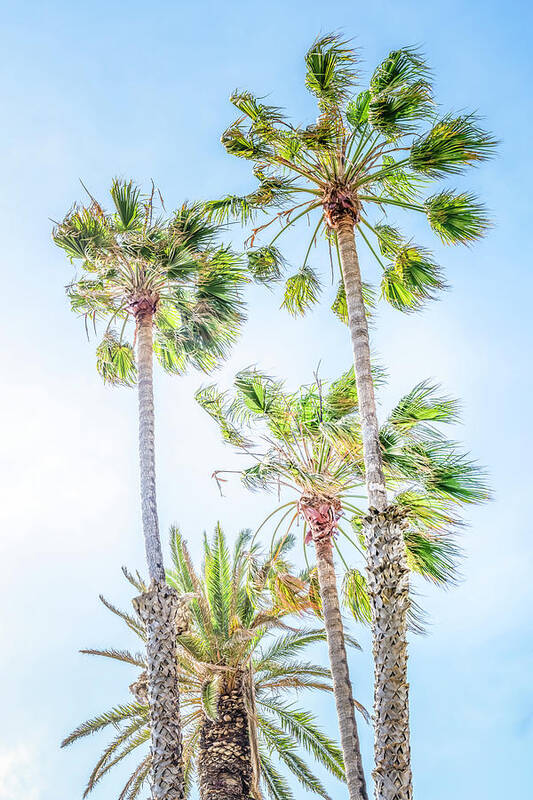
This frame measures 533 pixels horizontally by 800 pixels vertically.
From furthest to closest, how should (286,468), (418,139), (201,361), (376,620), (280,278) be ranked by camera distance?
(201,361), (280,278), (286,468), (418,139), (376,620)

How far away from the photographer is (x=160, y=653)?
11.3 m

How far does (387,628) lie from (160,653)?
135 inches

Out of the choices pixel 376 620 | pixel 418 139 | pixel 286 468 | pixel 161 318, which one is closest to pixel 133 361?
pixel 161 318

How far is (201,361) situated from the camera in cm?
1628

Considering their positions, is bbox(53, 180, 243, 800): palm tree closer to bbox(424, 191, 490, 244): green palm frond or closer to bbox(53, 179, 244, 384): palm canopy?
bbox(53, 179, 244, 384): palm canopy

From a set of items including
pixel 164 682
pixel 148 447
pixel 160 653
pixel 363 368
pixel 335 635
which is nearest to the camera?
pixel 164 682

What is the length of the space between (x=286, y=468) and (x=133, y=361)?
4.38 metres

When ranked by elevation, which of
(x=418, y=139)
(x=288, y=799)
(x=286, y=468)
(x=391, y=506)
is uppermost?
(x=418, y=139)

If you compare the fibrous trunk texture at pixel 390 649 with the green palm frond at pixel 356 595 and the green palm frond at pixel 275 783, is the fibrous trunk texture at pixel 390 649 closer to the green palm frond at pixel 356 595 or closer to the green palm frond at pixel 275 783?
the green palm frond at pixel 356 595

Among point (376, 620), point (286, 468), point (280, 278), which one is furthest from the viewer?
point (280, 278)

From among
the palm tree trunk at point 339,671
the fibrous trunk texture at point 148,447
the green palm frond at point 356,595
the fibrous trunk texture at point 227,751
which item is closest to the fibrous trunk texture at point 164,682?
the fibrous trunk texture at point 148,447

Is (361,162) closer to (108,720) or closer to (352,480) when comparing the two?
(352,480)

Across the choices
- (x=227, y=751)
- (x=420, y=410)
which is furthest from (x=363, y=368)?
(x=227, y=751)

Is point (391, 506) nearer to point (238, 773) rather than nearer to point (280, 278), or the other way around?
point (280, 278)
